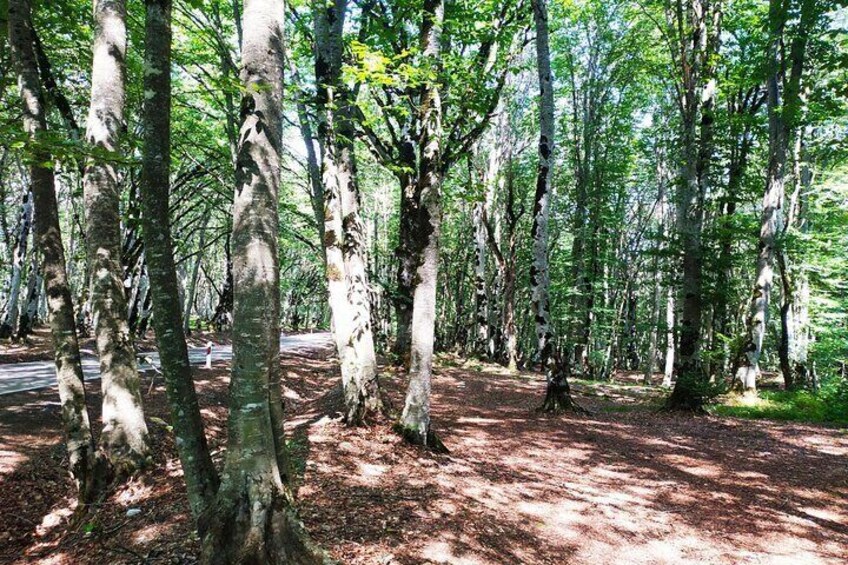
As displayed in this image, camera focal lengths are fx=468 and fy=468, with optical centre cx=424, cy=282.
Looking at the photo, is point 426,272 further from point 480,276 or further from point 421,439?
point 480,276

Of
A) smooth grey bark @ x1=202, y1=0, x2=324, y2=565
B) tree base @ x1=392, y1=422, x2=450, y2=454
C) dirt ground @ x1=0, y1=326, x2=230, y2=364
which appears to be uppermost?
smooth grey bark @ x1=202, y1=0, x2=324, y2=565

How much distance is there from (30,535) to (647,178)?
1311 inches

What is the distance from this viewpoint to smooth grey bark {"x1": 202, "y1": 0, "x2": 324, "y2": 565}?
11.2 feet

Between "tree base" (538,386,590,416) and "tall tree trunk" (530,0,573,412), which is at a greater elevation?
"tall tree trunk" (530,0,573,412)

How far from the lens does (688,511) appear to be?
5.75 metres

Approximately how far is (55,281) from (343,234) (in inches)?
167

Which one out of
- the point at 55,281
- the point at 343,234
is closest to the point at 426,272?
the point at 343,234

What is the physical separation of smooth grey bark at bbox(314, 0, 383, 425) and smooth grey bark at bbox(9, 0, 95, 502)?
12.0 feet

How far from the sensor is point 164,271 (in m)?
4.09

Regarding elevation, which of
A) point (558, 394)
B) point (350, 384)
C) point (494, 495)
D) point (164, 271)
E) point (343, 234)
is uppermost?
point (343, 234)

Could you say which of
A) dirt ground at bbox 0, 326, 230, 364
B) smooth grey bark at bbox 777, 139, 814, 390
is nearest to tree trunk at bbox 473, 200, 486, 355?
smooth grey bark at bbox 777, 139, 814, 390

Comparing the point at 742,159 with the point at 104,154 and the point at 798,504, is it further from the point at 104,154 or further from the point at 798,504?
the point at 104,154

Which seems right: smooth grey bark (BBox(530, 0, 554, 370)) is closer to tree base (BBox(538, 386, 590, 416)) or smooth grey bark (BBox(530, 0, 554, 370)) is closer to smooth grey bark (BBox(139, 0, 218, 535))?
tree base (BBox(538, 386, 590, 416))

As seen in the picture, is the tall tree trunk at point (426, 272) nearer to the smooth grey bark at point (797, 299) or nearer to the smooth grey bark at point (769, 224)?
the smooth grey bark at point (769, 224)
